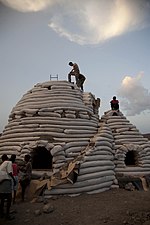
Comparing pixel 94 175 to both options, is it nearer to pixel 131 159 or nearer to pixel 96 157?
pixel 96 157

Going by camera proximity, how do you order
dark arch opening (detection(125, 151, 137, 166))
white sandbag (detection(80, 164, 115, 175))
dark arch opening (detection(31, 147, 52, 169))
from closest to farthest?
white sandbag (detection(80, 164, 115, 175)) → dark arch opening (detection(31, 147, 52, 169)) → dark arch opening (detection(125, 151, 137, 166))

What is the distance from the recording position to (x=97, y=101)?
16016 mm

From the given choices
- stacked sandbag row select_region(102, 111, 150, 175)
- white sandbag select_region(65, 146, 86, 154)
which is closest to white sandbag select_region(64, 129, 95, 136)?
white sandbag select_region(65, 146, 86, 154)

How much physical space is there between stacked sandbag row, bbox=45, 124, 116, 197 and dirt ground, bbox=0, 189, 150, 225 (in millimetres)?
344

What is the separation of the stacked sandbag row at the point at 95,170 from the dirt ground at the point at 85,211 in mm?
344

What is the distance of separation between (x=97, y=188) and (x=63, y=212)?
3.08 meters

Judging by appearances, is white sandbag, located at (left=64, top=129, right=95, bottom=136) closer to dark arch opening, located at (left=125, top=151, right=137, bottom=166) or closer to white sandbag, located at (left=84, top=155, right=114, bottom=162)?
white sandbag, located at (left=84, top=155, right=114, bottom=162)

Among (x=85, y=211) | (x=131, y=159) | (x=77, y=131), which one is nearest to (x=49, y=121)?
(x=77, y=131)

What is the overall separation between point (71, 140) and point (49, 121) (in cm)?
142

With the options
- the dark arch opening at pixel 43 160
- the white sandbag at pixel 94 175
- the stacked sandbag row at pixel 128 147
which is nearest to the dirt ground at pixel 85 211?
the white sandbag at pixel 94 175

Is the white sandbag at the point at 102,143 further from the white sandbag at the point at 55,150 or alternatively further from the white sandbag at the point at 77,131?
the white sandbag at the point at 55,150

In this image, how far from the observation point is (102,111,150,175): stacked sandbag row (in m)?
12.8

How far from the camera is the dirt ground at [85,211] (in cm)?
697

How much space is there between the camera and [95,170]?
1073 cm
